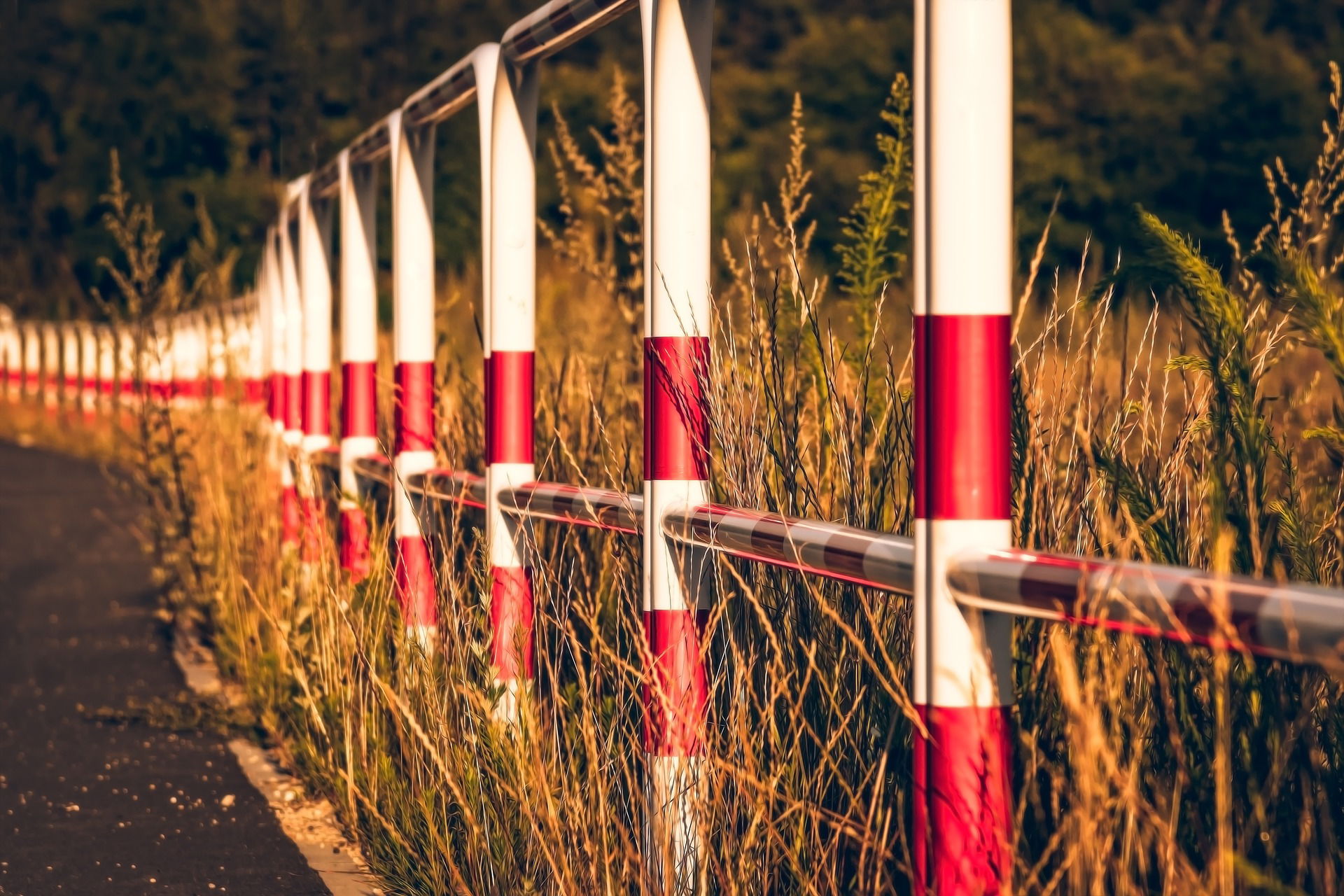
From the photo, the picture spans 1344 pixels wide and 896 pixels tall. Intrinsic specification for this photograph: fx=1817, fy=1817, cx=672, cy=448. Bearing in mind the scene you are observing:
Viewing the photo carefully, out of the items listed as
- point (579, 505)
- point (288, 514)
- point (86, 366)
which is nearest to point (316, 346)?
point (288, 514)

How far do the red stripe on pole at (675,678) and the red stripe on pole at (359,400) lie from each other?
3173 mm

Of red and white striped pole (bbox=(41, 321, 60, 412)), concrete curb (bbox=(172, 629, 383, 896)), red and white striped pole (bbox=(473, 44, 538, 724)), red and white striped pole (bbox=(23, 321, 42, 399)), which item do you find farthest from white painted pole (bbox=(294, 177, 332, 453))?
red and white striped pole (bbox=(23, 321, 42, 399))

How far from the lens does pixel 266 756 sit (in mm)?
6055

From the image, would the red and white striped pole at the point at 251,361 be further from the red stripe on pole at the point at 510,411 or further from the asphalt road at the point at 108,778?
the red stripe on pole at the point at 510,411

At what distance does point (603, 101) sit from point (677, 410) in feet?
Result: 89.0

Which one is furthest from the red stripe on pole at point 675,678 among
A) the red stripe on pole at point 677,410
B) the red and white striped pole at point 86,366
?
the red and white striped pole at point 86,366

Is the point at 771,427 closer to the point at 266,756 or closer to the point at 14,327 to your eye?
the point at 266,756

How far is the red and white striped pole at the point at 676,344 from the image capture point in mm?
3289

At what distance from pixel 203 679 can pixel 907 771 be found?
5271mm

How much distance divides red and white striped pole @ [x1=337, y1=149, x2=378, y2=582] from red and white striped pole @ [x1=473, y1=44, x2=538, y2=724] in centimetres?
179

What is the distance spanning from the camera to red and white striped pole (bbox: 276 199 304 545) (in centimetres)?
768

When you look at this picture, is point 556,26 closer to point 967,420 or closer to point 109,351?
point 967,420

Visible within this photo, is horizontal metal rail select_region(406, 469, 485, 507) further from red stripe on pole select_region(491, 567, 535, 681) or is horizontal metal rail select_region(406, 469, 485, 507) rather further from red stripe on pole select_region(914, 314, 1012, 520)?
red stripe on pole select_region(914, 314, 1012, 520)

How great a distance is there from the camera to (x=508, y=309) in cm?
437
